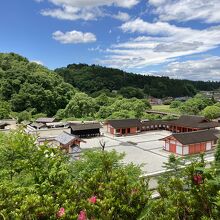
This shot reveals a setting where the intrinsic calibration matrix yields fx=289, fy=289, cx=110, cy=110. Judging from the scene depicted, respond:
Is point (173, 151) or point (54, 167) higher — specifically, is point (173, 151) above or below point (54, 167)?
below

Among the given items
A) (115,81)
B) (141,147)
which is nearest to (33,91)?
(141,147)

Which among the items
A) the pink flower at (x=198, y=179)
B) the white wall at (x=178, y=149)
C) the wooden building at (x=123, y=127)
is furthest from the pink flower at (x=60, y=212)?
the wooden building at (x=123, y=127)

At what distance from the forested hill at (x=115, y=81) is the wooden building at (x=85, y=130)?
53.1 meters

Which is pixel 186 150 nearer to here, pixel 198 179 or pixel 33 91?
pixel 198 179

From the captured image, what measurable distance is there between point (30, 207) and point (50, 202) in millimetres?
339

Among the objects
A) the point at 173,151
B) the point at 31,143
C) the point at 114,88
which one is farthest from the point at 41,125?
the point at 114,88

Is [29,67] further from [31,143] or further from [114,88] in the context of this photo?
[31,143]

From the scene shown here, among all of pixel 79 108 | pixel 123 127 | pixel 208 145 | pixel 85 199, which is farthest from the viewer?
pixel 79 108

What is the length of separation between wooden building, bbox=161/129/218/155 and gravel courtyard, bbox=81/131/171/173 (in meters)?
1.22

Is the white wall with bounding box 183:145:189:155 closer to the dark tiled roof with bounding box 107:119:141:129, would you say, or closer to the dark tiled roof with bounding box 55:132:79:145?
the dark tiled roof with bounding box 55:132:79:145

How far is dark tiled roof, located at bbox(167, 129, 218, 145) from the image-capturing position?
106 feet

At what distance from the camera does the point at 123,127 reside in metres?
43.2

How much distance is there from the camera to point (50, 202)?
16.2 ft

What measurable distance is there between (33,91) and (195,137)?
42.1 m
